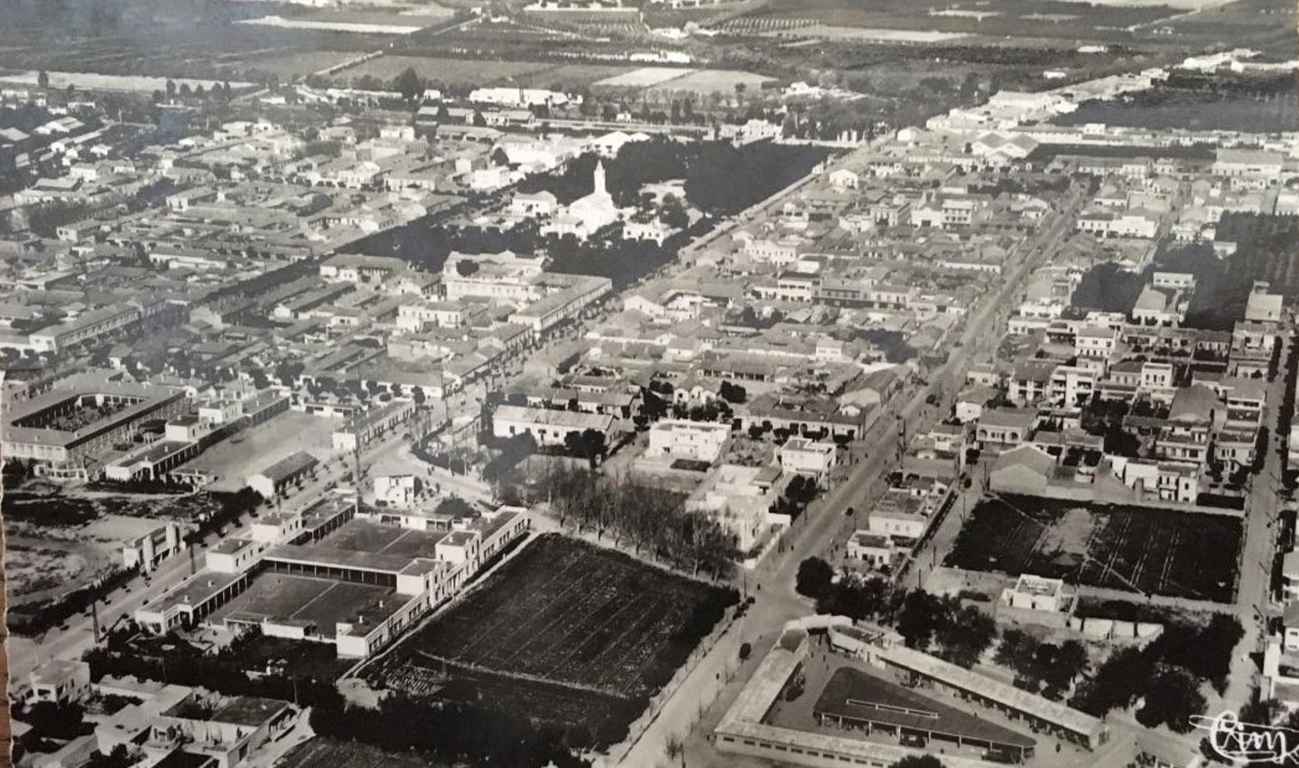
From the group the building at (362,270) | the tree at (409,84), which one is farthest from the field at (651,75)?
the building at (362,270)

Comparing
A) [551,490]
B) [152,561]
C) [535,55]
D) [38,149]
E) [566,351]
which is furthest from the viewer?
[38,149]

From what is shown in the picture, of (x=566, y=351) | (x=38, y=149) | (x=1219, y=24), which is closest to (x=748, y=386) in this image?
(x=566, y=351)

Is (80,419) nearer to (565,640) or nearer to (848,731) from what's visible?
(565,640)

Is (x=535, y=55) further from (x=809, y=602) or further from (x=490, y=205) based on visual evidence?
(x=809, y=602)

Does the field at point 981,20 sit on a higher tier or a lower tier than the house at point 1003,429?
higher

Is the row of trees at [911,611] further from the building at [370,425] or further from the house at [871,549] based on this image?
the building at [370,425]

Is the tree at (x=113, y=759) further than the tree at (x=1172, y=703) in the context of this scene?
No
